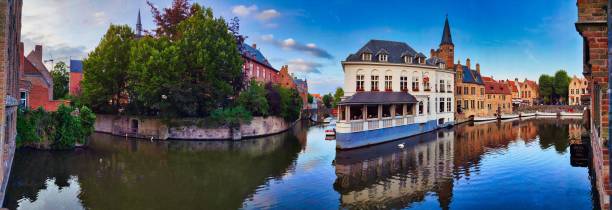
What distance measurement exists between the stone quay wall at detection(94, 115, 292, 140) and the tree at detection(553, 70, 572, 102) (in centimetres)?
6931

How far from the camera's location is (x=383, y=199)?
42.3ft

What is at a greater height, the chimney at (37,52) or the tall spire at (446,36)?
the tall spire at (446,36)

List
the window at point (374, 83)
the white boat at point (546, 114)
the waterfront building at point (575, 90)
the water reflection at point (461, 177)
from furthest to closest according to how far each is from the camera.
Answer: the waterfront building at point (575, 90) → the white boat at point (546, 114) → the window at point (374, 83) → the water reflection at point (461, 177)

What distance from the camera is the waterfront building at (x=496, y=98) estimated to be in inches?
2242

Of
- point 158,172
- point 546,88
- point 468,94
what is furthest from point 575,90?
point 158,172

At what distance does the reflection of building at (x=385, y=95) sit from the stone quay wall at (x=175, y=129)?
358 inches

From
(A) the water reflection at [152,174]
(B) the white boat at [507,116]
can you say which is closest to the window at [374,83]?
(A) the water reflection at [152,174]

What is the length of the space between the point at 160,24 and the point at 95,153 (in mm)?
17856

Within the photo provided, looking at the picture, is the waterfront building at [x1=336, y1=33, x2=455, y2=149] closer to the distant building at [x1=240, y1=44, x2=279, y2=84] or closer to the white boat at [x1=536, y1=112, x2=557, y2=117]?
the distant building at [x1=240, y1=44, x2=279, y2=84]

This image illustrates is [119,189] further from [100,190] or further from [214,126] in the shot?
[214,126]

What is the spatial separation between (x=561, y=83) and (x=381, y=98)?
69299 millimetres

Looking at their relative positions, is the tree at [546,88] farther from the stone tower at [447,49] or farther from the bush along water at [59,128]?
the bush along water at [59,128]

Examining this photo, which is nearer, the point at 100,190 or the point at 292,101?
the point at 100,190

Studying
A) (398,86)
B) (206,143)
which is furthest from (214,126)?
(398,86)
